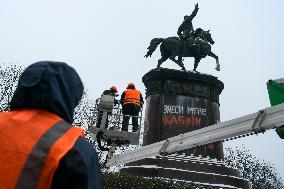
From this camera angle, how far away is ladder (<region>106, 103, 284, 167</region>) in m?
5.66

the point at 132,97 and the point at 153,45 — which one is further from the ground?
the point at 153,45

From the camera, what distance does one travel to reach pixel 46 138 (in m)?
1.75

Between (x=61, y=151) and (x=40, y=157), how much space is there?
100 millimetres

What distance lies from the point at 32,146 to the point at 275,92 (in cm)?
515

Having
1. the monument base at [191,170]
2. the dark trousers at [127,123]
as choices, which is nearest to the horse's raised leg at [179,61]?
the monument base at [191,170]

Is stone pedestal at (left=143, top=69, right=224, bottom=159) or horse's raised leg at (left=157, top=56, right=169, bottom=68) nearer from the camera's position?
stone pedestal at (left=143, top=69, right=224, bottom=159)

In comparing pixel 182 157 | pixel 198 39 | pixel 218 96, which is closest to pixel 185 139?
pixel 182 157

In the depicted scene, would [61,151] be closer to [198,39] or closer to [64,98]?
[64,98]

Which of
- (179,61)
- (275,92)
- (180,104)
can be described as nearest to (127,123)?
(180,104)

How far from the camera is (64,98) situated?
1.93 m

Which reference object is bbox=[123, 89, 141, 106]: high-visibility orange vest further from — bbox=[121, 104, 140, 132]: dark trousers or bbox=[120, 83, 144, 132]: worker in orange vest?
bbox=[121, 104, 140, 132]: dark trousers

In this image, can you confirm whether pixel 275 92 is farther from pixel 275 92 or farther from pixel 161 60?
pixel 161 60

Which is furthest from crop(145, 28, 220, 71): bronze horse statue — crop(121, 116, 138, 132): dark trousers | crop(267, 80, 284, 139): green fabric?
crop(267, 80, 284, 139): green fabric

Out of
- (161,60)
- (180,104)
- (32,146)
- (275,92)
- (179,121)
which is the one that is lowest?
(32,146)
